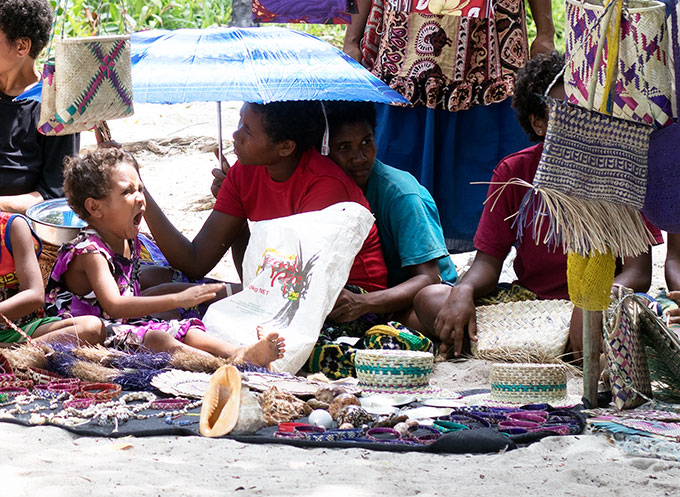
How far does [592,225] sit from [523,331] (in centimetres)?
130

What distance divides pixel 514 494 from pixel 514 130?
324cm

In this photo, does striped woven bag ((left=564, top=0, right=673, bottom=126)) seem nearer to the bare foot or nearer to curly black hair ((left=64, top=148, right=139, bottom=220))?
the bare foot

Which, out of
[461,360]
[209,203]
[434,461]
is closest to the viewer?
[434,461]

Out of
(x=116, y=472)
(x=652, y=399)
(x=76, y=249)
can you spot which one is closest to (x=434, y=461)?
(x=116, y=472)

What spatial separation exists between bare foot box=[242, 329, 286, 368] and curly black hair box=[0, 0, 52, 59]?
2135 millimetres

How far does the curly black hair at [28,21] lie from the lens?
4773 mm

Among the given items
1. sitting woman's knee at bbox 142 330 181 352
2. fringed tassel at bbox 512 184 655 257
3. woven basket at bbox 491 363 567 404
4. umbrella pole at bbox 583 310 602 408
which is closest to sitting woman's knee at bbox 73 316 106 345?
sitting woman's knee at bbox 142 330 181 352

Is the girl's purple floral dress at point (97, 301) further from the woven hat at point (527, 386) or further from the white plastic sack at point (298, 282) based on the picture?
the woven hat at point (527, 386)

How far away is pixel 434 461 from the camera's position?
275 cm

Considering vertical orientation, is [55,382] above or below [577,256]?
below

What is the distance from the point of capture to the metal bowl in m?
4.40

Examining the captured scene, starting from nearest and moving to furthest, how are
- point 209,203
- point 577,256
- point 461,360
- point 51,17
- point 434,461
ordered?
point 434,461 < point 577,256 < point 461,360 < point 51,17 < point 209,203

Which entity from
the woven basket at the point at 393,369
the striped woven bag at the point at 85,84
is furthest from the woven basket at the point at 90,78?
the woven basket at the point at 393,369

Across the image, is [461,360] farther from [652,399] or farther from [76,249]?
[76,249]
